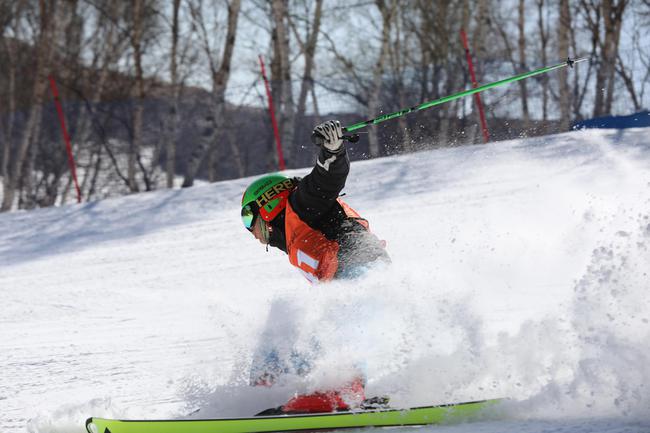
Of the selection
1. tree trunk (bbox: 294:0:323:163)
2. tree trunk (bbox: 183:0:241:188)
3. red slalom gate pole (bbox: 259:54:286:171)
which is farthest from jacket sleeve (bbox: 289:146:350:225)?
tree trunk (bbox: 183:0:241:188)

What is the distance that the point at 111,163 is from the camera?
13172mm

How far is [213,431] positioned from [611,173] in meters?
6.27

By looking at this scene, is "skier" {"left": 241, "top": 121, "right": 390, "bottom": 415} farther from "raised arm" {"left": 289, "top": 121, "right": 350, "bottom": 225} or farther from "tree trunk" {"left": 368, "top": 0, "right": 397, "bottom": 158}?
"tree trunk" {"left": 368, "top": 0, "right": 397, "bottom": 158}

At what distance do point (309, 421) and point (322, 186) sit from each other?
0.97 meters

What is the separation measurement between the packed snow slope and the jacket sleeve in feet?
1.10

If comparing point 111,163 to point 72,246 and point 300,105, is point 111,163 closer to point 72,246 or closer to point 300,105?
point 300,105

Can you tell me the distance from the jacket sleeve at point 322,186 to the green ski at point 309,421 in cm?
87

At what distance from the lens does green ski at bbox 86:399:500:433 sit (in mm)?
2910

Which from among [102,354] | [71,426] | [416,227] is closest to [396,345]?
[71,426]

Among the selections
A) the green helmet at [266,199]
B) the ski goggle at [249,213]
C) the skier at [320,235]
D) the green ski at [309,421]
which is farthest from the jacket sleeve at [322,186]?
the green ski at [309,421]

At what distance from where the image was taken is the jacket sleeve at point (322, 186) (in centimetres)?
329

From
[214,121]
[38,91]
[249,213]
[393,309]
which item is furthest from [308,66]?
[393,309]

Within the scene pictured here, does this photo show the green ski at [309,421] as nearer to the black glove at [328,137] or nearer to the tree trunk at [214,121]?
the black glove at [328,137]

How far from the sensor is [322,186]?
10.9 feet
